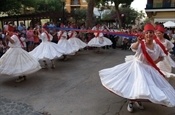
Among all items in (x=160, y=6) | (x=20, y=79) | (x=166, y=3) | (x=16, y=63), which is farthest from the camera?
(x=160, y=6)

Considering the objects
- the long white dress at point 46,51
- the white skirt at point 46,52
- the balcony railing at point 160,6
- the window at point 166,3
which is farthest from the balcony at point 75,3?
the white skirt at point 46,52

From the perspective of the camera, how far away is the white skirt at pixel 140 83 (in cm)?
439

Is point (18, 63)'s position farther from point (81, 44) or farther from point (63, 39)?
point (81, 44)

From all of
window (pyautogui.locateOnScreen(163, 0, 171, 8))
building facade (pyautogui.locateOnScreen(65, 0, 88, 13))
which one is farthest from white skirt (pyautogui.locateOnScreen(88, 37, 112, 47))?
building facade (pyautogui.locateOnScreen(65, 0, 88, 13))

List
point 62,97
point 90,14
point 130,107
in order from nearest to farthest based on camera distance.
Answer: point 130,107
point 62,97
point 90,14

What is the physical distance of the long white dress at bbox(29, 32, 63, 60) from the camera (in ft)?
29.9

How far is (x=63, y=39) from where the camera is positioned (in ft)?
37.8

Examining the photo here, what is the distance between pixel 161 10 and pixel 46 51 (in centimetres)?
1966

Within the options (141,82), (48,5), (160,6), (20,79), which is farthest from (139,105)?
(48,5)

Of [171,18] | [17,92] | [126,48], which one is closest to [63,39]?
[17,92]

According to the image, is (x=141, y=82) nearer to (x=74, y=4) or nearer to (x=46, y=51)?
(x=46, y=51)

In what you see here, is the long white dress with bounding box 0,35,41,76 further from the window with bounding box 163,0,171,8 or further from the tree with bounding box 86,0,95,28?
the window with bounding box 163,0,171,8

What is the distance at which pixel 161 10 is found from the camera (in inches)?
Answer: 1036

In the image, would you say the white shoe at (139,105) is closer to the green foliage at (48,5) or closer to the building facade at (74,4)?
the green foliage at (48,5)
